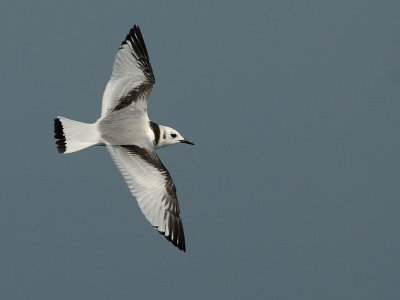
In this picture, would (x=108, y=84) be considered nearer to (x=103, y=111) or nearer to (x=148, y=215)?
(x=103, y=111)

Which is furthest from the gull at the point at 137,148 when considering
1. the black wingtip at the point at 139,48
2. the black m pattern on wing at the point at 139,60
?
the black wingtip at the point at 139,48

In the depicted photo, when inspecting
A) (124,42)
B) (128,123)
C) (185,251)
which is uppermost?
(124,42)

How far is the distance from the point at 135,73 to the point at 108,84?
1.26ft

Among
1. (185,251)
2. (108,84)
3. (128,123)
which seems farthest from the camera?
(108,84)

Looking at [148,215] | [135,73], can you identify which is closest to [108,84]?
[135,73]

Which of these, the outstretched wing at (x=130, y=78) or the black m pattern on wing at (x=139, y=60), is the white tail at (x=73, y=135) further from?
the black m pattern on wing at (x=139, y=60)

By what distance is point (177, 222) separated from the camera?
417 inches

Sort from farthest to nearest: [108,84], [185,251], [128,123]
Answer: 1. [108,84]
2. [128,123]
3. [185,251]

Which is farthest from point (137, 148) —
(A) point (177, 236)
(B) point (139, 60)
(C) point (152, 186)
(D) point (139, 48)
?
(D) point (139, 48)

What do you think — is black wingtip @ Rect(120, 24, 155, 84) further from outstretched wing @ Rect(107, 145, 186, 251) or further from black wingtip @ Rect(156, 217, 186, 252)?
black wingtip @ Rect(156, 217, 186, 252)

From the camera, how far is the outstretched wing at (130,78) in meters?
11.4

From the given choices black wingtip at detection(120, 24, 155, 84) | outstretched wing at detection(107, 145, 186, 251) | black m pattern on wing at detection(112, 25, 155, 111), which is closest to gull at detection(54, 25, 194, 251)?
outstretched wing at detection(107, 145, 186, 251)

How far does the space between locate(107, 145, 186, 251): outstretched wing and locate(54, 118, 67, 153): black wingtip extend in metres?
0.51

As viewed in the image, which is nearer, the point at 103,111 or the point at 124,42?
the point at 103,111
